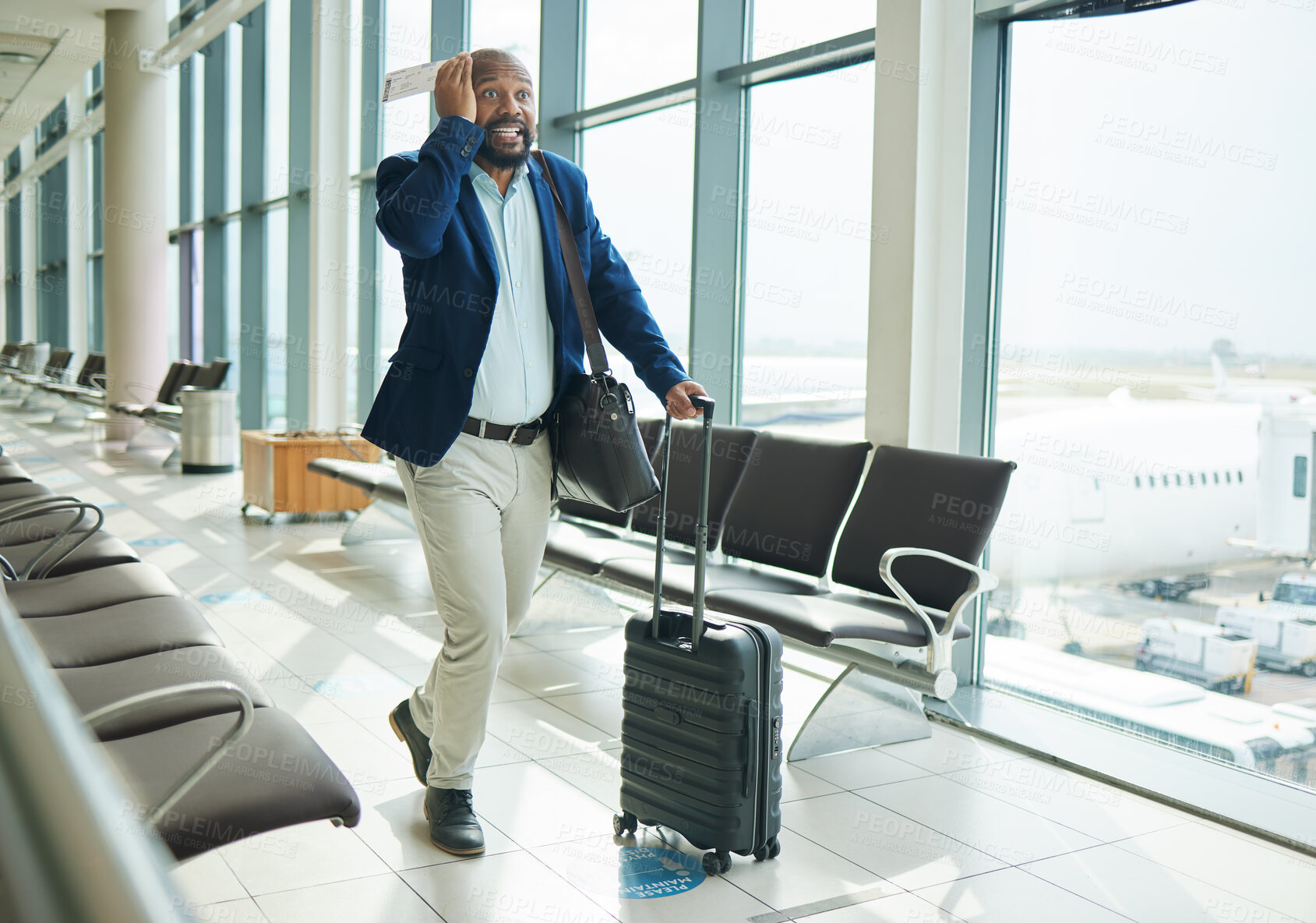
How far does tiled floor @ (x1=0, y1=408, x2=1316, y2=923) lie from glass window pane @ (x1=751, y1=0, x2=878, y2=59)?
2584 millimetres

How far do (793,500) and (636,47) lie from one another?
3141 millimetres

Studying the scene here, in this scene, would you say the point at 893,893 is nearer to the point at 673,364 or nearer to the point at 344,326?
the point at 673,364

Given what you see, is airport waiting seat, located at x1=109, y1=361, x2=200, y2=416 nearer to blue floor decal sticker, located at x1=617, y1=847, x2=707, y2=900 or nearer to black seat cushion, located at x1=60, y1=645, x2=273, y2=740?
black seat cushion, located at x1=60, y1=645, x2=273, y2=740

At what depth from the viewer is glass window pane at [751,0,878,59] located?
4430 millimetres

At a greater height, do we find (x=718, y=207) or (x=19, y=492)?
(x=718, y=207)

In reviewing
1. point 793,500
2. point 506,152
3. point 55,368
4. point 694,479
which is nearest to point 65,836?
point 506,152

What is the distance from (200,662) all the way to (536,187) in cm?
123

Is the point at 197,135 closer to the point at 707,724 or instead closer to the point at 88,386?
the point at 88,386

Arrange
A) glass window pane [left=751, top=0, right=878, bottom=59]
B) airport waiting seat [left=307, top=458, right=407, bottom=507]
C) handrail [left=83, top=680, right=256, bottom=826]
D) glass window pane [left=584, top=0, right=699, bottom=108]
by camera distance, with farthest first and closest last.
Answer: airport waiting seat [left=307, top=458, right=407, bottom=507] → glass window pane [left=584, top=0, right=699, bottom=108] → glass window pane [left=751, top=0, right=878, bottom=59] → handrail [left=83, top=680, right=256, bottom=826]

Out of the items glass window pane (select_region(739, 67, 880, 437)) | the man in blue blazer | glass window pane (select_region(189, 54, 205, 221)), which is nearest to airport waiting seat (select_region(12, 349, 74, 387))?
glass window pane (select_region(189, 54, 205, 221))

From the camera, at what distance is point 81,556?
3197 mm

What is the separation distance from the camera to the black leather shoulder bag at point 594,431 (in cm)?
232

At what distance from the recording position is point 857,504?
3566 millimetres

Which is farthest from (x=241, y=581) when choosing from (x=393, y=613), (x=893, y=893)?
(x=893, y=893)
